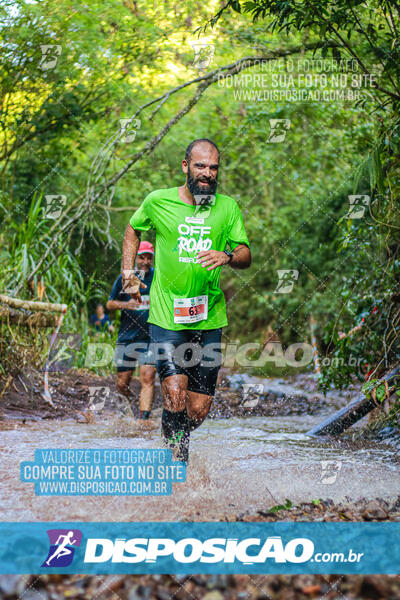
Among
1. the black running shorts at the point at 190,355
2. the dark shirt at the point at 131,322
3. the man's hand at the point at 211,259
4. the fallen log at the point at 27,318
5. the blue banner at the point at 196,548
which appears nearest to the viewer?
the blue banner at the point at 196,548

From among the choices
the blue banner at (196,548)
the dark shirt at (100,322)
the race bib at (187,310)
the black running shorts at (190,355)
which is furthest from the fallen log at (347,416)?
the dark shirt at (100,322)

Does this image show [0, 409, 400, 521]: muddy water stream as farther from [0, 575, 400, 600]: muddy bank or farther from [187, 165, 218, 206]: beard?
[187, 165, 218, 206]: beard

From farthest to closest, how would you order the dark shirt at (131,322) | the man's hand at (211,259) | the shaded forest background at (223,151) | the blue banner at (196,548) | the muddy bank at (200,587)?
the dark shirt at (131,322) < the shaded forest background at (223,151) < the man's hand at (211,259) < the blue banner at (196,548) < the muddy bank at (200,587)

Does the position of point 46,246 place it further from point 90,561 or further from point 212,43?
point 90,561

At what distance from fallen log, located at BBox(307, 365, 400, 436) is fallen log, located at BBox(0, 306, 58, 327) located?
2.92 metres

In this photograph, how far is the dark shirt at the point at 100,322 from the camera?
1010cm

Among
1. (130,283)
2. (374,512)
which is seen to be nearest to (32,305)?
(130,283)

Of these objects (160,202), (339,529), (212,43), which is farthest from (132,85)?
(339,529)

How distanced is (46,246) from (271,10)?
4.41m

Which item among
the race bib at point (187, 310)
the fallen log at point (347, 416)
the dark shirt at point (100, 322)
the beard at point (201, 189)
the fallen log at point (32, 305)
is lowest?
the dark shirt at point (100, 322)

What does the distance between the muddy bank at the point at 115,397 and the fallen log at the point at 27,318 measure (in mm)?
633

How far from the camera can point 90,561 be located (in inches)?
114

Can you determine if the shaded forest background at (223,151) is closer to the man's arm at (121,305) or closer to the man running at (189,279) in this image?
the man's arm at (121,305)

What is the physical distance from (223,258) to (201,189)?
518 mm
